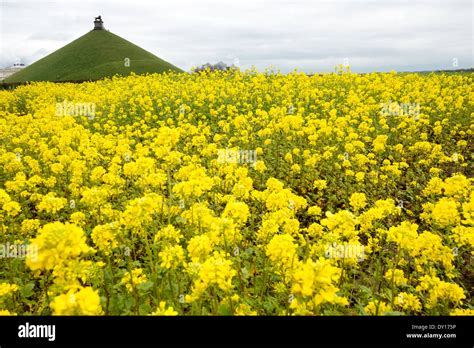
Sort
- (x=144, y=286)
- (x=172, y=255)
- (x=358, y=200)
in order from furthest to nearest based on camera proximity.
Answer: (x=358, y=200), (x=144, y=286), (x=172, y=255)

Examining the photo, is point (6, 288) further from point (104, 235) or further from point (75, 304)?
point (75, 304)

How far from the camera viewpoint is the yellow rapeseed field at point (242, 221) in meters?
3.40

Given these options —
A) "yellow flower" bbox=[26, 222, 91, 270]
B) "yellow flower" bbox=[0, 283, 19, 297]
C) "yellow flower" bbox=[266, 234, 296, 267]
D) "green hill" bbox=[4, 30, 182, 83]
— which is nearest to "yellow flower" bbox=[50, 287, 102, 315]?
"yellow flower" bbox=[26, 222, 91, 270]

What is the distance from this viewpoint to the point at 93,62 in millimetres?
58469

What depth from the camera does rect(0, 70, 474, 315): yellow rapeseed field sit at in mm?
3400

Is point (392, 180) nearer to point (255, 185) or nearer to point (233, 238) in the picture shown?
point (255, 185)

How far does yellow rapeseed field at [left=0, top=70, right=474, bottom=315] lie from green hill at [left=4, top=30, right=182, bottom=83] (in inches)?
1562

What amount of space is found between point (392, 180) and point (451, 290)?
5.14 meters

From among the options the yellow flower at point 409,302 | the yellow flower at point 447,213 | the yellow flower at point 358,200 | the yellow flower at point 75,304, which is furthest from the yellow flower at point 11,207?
the yellow flower at point 447,213

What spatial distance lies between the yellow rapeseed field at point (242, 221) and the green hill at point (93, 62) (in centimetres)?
3967

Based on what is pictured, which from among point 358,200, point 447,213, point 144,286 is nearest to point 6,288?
point 144,286

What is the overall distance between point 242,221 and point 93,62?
6233 centimetres

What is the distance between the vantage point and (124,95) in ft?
62.1
